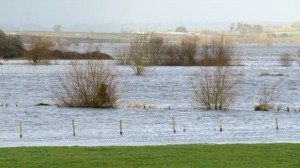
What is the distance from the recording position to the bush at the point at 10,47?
16375cm

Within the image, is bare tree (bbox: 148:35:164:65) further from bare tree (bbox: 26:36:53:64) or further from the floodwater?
the floodwater

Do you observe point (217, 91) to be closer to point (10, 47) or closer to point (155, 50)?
point (155, 50)

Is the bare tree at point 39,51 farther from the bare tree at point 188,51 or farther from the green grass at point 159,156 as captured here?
the green grass at point 159,156

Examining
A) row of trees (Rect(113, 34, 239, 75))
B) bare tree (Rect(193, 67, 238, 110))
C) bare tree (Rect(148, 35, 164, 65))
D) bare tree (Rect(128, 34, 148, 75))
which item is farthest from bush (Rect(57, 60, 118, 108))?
bare tree (Rect(148, 35, 164, 65))

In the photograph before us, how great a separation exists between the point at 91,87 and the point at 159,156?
34.2 meters

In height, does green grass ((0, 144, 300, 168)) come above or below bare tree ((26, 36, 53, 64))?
above

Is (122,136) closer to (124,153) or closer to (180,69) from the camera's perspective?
(124,153)

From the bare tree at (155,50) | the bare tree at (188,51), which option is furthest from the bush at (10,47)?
the bare tree at (188,51)

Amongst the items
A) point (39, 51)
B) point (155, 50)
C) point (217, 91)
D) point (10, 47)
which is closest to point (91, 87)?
point (217, 91)

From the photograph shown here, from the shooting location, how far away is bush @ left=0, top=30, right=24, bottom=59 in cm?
16375

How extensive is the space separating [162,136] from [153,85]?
55.0 m

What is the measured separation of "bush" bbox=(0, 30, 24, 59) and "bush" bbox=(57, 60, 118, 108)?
325 ft

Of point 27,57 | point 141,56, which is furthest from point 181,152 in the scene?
point 27,57

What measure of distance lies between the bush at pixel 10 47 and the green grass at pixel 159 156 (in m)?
132
